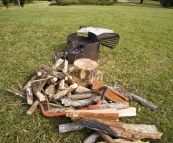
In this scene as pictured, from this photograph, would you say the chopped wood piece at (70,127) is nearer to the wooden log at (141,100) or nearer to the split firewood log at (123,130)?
the split firewood log at (123,130)

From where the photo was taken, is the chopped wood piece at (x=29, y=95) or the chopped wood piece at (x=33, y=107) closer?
the chopped wood piece at (x=33, y=107)

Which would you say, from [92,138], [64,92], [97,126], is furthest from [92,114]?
[64,92]

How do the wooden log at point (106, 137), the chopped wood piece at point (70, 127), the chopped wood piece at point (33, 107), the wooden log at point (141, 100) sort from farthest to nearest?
the wooden log at point (141, 100)
the chopped wood piece at point (33, 107)
the chopped wood piece at point (70, 127)
the wooden log at point (106, 137)

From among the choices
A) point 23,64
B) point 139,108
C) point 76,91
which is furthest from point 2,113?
point 139,108

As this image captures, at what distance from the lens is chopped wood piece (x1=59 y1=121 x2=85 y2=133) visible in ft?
7.49

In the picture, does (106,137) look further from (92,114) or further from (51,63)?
(51,63)

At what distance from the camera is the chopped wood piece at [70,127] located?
228 cm

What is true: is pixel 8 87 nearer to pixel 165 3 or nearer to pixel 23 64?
pixel 23 64

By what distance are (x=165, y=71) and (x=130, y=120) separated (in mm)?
2297

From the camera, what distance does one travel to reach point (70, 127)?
2291mm

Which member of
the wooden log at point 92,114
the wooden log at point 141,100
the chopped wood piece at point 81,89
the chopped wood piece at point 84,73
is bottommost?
the wooden log at point 141,100

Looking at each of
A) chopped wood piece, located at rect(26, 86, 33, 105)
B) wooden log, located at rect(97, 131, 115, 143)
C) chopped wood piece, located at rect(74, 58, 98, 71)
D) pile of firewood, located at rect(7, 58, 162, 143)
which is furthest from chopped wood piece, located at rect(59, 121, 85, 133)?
chopped wood piece, located at rect(74, 58, 98, 71)

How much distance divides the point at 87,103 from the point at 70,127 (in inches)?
19.7

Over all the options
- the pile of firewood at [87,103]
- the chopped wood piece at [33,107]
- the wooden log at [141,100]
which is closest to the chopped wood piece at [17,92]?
the pile of firewood at [87,103]
